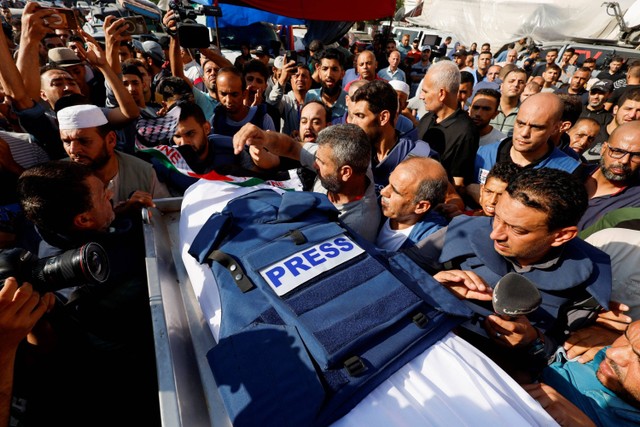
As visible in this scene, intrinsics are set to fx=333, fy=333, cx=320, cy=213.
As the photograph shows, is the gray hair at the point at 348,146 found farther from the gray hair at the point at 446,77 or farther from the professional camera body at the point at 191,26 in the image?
the professional camera body at the point at 191,26

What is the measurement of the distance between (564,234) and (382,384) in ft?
3.66

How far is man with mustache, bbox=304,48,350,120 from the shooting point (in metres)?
4.39

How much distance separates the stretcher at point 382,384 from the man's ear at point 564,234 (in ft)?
2.44

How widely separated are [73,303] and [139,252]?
1.19 ft

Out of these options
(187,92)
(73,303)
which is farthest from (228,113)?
(73,303)

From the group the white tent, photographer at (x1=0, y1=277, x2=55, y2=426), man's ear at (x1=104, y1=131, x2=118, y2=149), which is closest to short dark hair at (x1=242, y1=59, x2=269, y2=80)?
man's ear at (x1=104, y1=131, x2=118, y2=149)

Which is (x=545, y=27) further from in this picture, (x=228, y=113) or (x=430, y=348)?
(x=430, y=348)

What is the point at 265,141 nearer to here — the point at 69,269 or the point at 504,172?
the point at 69,269

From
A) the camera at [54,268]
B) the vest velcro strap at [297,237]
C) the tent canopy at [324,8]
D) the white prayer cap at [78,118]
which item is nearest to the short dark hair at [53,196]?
the camera at [54,268]

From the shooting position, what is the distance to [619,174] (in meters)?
2.42

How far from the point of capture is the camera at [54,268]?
1.18 m

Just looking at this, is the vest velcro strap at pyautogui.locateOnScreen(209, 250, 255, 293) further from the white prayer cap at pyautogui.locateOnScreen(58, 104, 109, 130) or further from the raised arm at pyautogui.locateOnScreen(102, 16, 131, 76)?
the raised arm at pyautogui.locateOnScreen(102, 16, 131, 76)

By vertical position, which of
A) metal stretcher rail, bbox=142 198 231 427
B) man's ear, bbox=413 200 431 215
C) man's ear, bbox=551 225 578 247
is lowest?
metal stretcher rail, bbox=142 198 231 427

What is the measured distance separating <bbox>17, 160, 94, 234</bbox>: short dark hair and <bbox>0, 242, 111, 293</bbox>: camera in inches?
10.7
